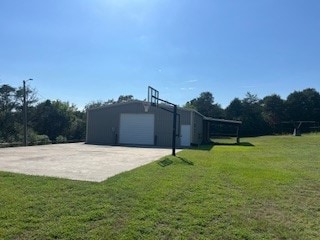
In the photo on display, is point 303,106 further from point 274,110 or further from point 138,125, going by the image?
point 138,125

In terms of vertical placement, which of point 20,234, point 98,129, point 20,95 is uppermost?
point 20,95

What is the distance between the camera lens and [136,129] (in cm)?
2539

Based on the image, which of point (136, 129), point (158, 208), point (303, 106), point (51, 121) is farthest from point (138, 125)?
point (303, 106)

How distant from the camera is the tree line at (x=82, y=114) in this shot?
36.8m

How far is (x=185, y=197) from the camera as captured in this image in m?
6.18

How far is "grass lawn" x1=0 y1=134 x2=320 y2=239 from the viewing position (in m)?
4.39

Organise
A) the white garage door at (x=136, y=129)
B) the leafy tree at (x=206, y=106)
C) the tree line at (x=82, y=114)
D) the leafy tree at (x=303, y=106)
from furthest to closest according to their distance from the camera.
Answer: the leafy tree at (x=303, y=106) < the leafy tree at (x=206, y=106) < the tree line at (x=82, y=114) < the white garage door at (x=136, y=129)

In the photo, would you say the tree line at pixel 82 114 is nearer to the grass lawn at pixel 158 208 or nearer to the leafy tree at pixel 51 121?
the leafy tree at pixel 51 121

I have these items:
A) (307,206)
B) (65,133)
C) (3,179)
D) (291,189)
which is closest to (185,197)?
(307,206)

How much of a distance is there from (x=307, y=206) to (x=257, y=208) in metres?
0.99

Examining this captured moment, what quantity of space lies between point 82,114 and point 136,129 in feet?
79.9

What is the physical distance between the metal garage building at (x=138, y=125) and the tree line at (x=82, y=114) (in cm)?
375

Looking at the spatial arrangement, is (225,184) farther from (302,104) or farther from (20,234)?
(302,104)

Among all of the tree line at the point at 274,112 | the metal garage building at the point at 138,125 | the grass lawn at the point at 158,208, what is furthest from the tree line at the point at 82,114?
the grass lawn at the point at 158,208
